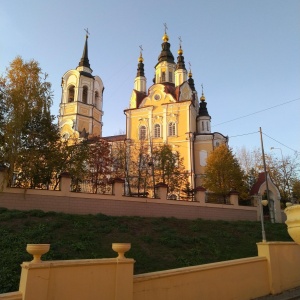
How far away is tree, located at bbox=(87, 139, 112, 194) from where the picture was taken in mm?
24609

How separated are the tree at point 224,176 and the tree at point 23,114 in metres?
16.7

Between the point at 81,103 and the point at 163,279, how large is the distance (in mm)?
39803

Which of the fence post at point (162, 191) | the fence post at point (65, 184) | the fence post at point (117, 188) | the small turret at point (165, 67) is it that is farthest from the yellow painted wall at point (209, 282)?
the small turret at point (165, 67)

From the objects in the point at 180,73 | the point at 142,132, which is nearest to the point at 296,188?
the point at 142,132

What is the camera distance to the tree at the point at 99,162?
80.7 feet

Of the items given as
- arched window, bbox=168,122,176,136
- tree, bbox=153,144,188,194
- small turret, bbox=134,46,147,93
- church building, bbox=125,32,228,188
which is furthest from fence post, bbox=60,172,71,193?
small turret, bbox=134,46,147,93

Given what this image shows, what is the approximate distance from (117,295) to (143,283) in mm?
706

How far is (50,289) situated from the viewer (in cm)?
518

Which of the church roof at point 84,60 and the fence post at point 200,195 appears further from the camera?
the church roof at point 84,60

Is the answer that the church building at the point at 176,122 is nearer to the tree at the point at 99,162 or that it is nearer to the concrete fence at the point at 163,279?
A: the tree at the point at 99,162

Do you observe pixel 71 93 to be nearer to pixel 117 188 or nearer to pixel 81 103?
pixel 81 103

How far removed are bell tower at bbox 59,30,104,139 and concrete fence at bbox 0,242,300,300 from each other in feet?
117

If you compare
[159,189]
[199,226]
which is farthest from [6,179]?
[199,226]

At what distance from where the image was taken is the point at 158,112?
41938mm
